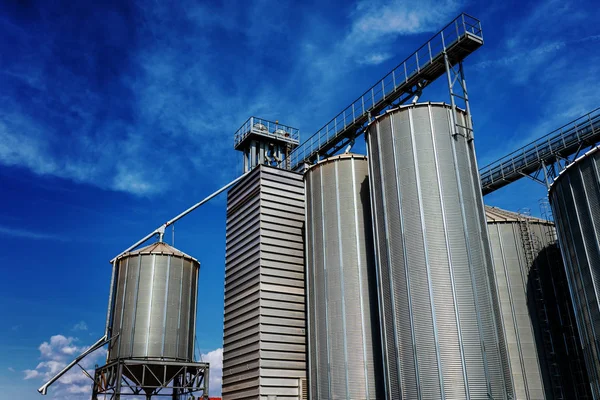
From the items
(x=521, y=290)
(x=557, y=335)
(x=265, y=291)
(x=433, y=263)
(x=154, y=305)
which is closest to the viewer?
(x=433, y=263)

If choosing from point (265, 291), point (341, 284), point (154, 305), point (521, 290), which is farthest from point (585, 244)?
point (154, 305)

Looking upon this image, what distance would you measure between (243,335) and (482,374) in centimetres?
1499

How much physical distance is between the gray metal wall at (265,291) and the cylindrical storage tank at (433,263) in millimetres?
7759

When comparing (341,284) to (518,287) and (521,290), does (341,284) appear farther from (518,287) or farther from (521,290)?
(521,290)

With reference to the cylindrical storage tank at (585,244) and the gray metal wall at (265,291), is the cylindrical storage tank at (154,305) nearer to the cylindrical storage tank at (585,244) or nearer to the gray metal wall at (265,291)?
the gray metal wall at (265,291)

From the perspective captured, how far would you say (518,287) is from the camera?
33.3m

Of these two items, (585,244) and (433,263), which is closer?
(585,244)

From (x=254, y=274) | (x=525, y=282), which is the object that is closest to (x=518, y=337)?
(x=525, y=282)

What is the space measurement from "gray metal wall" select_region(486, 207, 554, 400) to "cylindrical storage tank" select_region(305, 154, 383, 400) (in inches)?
295

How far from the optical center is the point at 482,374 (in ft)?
75.7

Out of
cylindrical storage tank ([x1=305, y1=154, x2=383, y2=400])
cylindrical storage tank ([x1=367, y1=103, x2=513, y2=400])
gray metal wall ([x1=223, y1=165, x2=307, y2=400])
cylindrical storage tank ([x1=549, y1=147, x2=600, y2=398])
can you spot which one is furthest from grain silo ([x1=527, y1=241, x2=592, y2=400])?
gray metal wall ([x1=223, y1=165, x2=307, y2=400])

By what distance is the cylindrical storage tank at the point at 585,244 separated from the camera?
23984 millimetres

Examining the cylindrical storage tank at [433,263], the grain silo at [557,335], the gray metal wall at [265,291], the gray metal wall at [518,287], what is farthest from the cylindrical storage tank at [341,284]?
the grain silo at [557,335]

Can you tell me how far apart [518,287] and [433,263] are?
1099 centimetres
